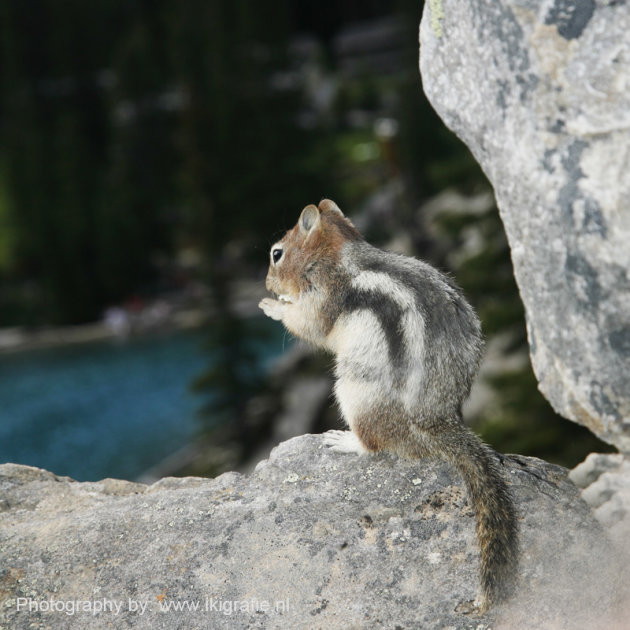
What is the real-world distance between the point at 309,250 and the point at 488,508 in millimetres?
2740

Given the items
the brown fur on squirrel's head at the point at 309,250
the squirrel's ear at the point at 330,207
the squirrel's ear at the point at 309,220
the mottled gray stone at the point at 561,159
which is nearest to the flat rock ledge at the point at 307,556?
the mottled gray stone at the point at 561,159

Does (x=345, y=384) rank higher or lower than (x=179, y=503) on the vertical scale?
higher

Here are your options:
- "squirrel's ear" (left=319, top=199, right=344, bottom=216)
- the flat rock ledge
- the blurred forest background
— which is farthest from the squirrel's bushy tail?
the blurred forest background

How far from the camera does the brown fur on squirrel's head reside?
664cm

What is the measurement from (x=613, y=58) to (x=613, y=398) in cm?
226

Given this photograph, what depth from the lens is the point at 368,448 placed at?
19.6 feet

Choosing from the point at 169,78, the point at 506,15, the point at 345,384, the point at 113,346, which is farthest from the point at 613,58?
the point at 169,78

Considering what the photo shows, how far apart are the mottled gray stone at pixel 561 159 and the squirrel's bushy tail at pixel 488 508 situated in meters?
0.76

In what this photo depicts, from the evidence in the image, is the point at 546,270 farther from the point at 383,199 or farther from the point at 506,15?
the point at 383,199

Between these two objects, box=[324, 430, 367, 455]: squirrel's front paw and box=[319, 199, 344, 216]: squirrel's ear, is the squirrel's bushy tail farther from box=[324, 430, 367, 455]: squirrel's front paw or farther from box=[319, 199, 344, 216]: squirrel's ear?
box=[319, 199, 344, 216]: squirrel's ear

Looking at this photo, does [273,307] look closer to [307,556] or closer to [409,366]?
[409,366]

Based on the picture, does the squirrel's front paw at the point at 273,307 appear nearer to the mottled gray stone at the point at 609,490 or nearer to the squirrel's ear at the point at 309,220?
the squirrel's ear at the point at 309,220

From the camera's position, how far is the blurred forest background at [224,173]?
63.9ft

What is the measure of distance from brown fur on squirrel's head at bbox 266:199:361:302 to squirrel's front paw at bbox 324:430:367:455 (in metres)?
1.30
